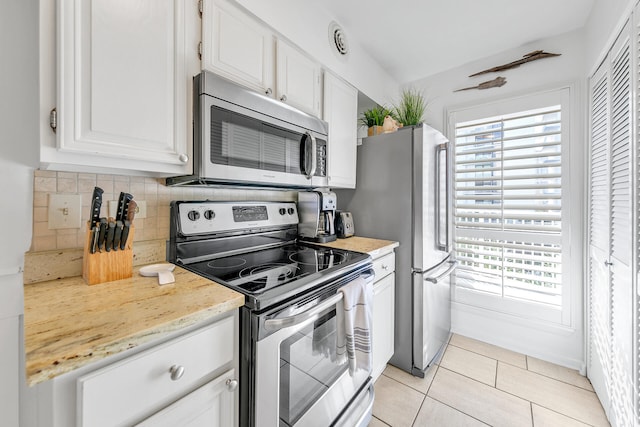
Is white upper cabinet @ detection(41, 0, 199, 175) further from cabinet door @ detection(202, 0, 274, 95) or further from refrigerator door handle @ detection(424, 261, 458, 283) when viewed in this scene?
refrigerator door handle @ detection(424, 261, 458, 283)

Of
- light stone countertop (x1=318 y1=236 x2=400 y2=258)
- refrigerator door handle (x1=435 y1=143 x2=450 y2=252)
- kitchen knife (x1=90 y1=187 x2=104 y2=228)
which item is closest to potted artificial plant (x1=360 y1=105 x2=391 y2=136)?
refrigerator door handle (x1=435 y1=143 x2=450 y2=252)

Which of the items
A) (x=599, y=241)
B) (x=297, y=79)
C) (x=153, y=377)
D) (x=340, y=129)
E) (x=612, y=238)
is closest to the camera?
(x=153, y=377)

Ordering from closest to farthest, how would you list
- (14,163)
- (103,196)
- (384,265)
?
(14,163) < (103,196) < (384,265)

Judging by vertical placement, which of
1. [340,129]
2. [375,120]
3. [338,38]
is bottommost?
[340,129]

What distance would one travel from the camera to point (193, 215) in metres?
1.30

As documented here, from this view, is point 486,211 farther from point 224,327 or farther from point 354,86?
point 224,327

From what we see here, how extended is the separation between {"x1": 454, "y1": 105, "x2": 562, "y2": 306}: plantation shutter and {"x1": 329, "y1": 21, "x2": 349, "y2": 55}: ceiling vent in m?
1.31

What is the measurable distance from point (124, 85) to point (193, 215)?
0.60m

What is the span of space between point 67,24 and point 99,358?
962 mm

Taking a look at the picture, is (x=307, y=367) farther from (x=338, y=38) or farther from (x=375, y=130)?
(x=338, y=38)

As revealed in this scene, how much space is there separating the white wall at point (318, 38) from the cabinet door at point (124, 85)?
17.7 inches

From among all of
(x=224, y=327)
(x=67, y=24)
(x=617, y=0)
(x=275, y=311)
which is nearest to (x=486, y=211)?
(x=617, y=0)

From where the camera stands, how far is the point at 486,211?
2281 mm

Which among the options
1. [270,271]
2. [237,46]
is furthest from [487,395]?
[237,46]
